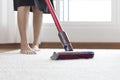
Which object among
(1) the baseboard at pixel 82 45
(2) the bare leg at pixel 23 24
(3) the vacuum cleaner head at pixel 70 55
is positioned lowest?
(1) the baseboard at pixel 82 45

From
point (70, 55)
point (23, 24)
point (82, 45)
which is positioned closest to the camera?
point (70, 55)

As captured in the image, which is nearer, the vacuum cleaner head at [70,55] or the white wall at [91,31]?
the vacuum cleaner head at [70,55]

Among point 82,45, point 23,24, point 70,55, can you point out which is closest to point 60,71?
point 70,55

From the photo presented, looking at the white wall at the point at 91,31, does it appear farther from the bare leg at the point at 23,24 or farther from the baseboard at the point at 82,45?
the bare leg at the point at 23,24

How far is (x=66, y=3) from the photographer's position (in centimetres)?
326

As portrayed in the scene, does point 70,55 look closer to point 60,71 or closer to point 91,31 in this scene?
point 60,71

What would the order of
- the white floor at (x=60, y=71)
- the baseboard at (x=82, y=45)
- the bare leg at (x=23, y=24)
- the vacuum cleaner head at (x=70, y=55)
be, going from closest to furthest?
the white floor at (x=60, y=71)
the vacuum cleaner head at (x=70, y=55)
the bare leg at (x=23, y=24)
the baseboard at (x=82, y=45)

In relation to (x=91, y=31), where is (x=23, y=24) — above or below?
above

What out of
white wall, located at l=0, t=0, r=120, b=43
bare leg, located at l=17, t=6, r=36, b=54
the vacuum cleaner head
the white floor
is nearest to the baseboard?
white wall, located at l=0, t=0, r=120, b=43

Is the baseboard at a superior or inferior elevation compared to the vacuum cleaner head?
inferior

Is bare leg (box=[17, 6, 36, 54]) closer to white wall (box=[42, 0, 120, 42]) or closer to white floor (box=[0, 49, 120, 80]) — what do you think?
white floor (box=[0, 49, 120, 80])

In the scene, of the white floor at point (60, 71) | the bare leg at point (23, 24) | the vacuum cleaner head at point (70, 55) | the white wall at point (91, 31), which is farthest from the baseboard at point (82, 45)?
the white floor at point (60, 71)

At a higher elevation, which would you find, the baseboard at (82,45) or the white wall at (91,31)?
the white wall at (91,31)

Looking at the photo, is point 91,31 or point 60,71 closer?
point 60,71
